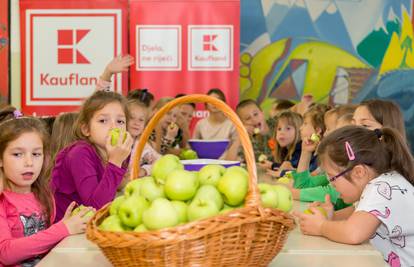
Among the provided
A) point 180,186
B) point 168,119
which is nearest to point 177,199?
point 180,186

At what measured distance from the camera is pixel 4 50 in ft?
20.1

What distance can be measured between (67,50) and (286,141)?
8.52 ft

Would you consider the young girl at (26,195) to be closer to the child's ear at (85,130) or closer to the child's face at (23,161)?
the child's face at (23,161)

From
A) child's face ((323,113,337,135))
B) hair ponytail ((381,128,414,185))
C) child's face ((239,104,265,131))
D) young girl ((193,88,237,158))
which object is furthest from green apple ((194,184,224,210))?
young girl ((193,88,237,158))

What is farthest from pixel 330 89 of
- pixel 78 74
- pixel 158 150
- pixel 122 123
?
pixel 122 123

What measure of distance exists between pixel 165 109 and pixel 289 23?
16.8 feet

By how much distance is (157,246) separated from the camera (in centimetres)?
116

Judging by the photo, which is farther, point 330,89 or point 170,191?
point 330,89

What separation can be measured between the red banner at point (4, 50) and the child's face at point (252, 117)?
2.53 meters

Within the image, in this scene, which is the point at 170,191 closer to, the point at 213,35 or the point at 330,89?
the point at 213,35

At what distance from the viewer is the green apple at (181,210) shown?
126 centimetres

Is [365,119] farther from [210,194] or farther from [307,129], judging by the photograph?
[210,194]

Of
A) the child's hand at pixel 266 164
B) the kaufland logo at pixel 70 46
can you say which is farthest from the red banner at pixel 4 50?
the child's hand at pixel 266 164

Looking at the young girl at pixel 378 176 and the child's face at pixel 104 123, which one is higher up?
the child's face at pixel 104 123
